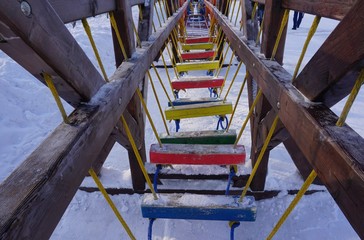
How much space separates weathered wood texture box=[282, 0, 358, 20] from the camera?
1.09 metres

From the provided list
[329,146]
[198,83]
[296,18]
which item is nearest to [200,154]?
[329,146]

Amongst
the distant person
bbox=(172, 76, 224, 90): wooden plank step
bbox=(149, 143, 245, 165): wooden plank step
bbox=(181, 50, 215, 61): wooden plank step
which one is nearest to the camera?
bbox=(149, 143, 245, 165): wooden plank step

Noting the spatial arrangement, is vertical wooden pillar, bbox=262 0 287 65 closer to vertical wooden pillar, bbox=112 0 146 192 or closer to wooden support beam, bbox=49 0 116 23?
vertical wooden pillar, bbox=112 0 146 192

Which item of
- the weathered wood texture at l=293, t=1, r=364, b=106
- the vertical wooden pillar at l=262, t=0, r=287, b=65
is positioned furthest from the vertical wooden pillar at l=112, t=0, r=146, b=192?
the weathered wood texture at l=293, t=1, r=364, b=106

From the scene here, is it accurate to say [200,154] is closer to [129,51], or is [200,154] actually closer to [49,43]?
[129,51]

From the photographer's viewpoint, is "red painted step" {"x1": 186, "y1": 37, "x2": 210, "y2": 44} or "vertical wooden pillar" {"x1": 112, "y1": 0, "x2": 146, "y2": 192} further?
"red painted step" {"x1": 186, "y1": 37, "x2": 210, "y2": 44}

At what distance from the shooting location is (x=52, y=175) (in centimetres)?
87

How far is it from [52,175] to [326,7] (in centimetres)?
141

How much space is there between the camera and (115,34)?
2.15 metres

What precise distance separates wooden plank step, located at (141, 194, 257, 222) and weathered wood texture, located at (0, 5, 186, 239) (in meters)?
0.88

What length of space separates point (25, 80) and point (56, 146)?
6.12 meters

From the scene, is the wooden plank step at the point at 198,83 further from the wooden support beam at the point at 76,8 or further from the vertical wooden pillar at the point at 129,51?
the wooden support beam at the point at 76,8

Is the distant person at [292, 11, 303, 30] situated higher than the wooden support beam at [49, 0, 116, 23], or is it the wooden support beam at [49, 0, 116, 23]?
the wooden support beam at [49, 0, 116, 23]

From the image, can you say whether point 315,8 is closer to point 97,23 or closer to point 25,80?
point 25,80
